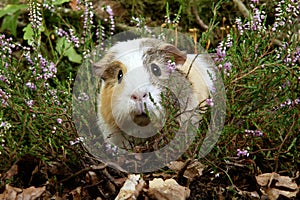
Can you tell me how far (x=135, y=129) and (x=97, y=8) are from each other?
91.3 inches

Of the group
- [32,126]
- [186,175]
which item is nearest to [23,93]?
[32,126]

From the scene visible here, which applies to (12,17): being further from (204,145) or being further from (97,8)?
(204,145)

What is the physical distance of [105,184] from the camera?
2.34 m

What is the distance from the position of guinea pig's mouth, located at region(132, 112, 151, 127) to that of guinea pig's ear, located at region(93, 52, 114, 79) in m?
0.46

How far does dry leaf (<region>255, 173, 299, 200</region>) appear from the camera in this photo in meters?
2.23

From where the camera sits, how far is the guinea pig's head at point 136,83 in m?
2.25

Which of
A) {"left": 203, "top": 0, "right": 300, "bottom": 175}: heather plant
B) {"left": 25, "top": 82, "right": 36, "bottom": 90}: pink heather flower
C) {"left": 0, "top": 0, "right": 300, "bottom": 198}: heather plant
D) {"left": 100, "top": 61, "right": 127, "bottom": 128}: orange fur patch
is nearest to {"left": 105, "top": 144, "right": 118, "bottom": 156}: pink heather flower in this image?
{"left": 0, "top": 0, "right": 300, "bottom": 198}: heather plant

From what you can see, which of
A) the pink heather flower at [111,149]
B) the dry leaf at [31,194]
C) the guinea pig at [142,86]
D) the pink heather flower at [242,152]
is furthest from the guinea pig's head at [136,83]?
the dry leaf at [31,194]

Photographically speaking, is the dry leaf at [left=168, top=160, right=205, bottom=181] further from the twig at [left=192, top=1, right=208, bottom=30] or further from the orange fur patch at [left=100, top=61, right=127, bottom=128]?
the twig at [left=192, top=1, right=208, bottom=30]

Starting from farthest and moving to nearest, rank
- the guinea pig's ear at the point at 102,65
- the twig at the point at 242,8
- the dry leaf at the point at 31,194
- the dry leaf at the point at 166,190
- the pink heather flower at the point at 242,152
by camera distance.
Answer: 1. the twig at the point at 242,8
2. the guinea pig's ear at the point at 102,65
3. the pink heather flower at the point at 242,152
4. the dry leaf at the point at 31,194
5. the dry leaf at the point at 166,190

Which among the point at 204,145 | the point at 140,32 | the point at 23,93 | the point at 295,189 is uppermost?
the point at 140,32

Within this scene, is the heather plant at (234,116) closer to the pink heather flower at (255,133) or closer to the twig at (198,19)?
the pink heather flower at (255,133)

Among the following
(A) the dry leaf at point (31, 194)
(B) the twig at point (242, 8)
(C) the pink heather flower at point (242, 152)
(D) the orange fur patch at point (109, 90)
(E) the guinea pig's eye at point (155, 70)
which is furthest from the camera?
(B) the twig at point (242, 8)

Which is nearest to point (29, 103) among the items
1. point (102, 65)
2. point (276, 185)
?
point (102, 65)
